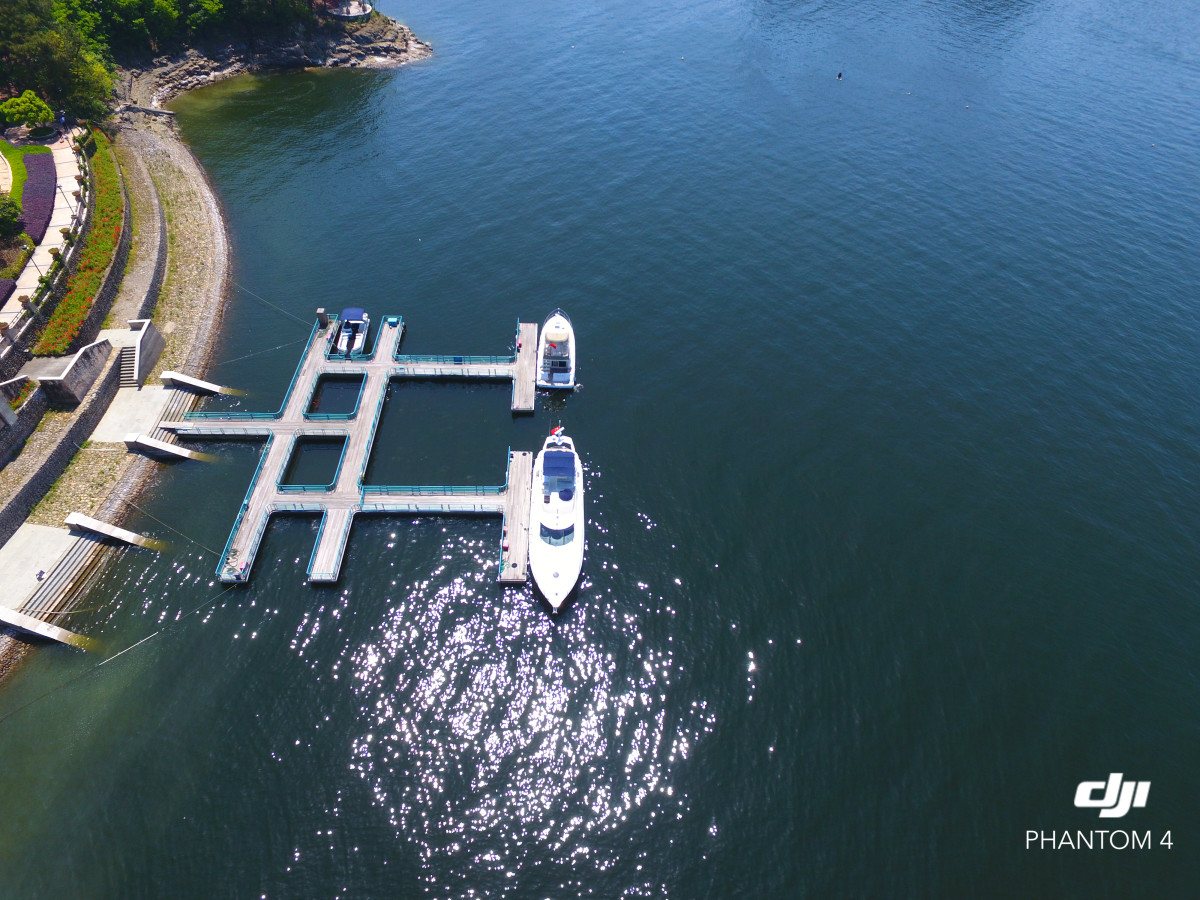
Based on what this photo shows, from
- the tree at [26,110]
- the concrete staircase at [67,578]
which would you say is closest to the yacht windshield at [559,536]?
the concrete staircase at [67,578]

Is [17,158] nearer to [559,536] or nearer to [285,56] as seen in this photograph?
[285,56]

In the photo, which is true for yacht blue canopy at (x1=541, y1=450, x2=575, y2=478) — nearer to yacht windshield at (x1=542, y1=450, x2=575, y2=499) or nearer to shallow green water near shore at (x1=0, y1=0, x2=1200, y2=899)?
yacht windshield at (x1=542, y1=450, x2=575, y2=499)

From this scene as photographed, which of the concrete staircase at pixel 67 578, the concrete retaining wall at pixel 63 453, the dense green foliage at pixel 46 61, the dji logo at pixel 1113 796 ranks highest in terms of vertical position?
the dense green foliage at pixel 46 61

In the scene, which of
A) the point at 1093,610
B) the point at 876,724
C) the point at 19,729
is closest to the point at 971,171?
the point at 1093,610

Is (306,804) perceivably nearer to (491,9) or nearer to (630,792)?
(630,792)

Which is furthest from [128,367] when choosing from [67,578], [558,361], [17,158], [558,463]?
[558,463]

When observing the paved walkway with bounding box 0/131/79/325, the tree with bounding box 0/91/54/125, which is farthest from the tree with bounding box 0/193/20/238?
the tree with bounding box 0/91/54/125

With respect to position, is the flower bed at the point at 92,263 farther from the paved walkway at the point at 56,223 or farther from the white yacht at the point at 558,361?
the white yacht at the point at 558,361
